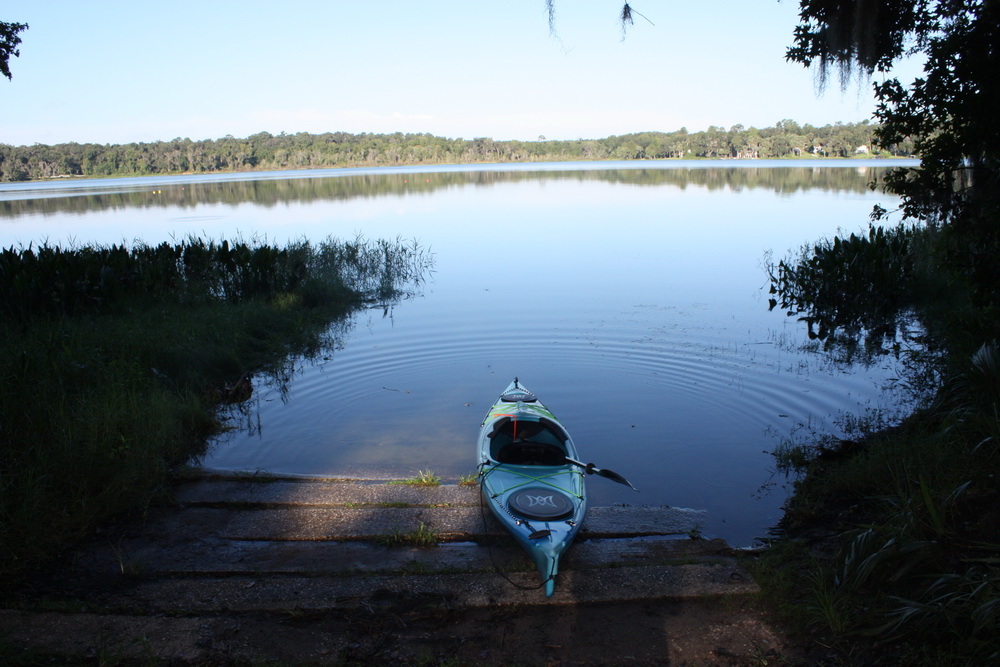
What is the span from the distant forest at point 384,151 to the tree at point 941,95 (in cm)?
7749

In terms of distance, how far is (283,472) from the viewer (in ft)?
25.4

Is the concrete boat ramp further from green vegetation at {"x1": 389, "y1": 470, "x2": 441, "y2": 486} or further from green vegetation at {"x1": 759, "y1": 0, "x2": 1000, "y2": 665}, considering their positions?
green vegetation at {"x1": 759, "y1": 0, "x2": 1000, "y2": 665}

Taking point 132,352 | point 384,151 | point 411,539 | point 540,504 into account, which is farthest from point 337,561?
point 384,151

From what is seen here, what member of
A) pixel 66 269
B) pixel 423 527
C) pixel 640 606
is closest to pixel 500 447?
pixel 423 527

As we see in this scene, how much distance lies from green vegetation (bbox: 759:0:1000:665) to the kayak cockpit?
6.90 ft

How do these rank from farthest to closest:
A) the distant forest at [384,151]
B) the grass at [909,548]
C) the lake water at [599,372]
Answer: the distant forest at [384,151], the lake water at [599,372], the grass at [909,548]

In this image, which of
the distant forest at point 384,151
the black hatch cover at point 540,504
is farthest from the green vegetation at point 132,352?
the distant forest at point 384,151

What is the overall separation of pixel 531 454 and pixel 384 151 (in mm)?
112030

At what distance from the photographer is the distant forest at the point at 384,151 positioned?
298 feet

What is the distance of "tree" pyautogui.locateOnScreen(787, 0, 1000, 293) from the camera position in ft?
19.5

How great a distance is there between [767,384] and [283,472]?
6738 millimetres

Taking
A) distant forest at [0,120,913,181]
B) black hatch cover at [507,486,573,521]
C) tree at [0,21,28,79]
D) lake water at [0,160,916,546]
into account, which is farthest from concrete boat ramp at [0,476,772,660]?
distant forest at [0,120,913,181]

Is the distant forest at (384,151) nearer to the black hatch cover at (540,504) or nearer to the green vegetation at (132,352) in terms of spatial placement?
the green vegetation at (132,352)

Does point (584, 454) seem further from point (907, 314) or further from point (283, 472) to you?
point (907, 314)
